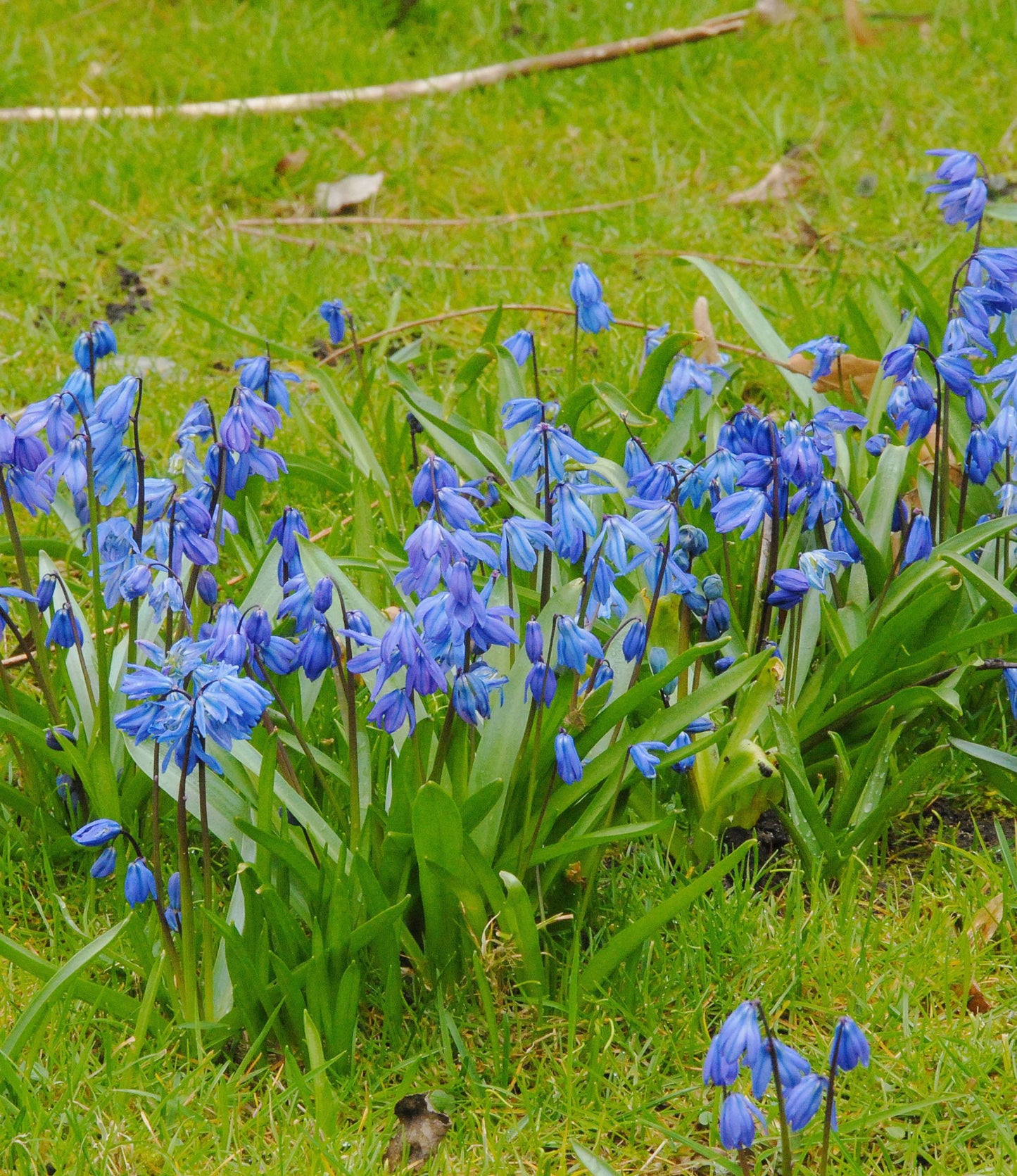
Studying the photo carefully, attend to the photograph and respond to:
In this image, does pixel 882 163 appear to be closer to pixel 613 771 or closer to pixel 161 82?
pixel 161 82

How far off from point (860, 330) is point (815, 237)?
1.85 metres

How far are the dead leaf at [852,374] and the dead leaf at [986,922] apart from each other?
1.64 meters

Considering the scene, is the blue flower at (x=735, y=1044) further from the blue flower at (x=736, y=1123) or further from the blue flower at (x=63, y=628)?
the blue flower at (x=63, y=628)

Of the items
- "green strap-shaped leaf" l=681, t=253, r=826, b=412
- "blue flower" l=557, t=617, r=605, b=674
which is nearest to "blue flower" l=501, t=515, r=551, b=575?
"blue flower" l=557, t=617, r=605, b=674

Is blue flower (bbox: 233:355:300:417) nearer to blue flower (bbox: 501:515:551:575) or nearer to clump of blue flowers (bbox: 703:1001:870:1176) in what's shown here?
blue flower (bbox: 501:515:551:575)

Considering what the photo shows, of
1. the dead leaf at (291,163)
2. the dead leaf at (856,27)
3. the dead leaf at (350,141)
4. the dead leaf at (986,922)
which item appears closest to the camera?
the dead leaf at (986,922)

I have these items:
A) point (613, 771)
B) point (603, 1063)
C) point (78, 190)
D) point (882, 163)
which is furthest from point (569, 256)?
point (603, 1063)

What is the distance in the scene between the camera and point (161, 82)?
6789 millimetres

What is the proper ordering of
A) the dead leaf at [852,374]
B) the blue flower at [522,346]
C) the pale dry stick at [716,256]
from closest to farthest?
the blue flower at [522,346] → the dead leaf at [852,374] → the pale dry stick at [716,256]

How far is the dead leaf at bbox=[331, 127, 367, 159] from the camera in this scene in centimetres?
625

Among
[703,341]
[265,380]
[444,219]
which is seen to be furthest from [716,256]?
[265,380]

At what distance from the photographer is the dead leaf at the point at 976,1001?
8.07ft

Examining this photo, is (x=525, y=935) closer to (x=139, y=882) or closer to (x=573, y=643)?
(x=573, y=643)

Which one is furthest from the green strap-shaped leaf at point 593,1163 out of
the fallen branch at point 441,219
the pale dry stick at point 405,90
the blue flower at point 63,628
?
the pale dry stick at point 405,90
